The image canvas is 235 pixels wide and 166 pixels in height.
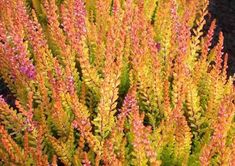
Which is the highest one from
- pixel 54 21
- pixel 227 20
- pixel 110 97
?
pixel 227 20

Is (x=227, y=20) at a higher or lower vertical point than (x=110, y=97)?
higher

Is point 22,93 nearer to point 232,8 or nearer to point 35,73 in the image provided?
point 35,73

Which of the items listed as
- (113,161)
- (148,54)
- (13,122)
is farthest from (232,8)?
(113,161)

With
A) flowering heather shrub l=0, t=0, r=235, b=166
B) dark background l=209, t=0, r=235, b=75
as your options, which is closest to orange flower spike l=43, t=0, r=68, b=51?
flowering heather shrub l=0, t=0, r=235, b=166

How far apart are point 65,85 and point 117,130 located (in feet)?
1.07

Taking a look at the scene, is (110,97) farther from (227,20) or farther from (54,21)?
(227,20)

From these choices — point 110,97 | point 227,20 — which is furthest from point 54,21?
point 227,20

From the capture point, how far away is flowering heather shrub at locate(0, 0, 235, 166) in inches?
61.3

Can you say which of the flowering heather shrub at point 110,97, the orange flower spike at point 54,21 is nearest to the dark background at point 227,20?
the flowering heather shrub at point 110,97

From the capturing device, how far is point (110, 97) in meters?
1.54

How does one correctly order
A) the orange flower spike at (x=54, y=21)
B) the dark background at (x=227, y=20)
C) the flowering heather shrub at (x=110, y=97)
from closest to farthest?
1. the flowering heather shrub at (x=110, y=97)
2. the orange flower spike at (x=54, y=21)
3. the dark background at (x=227, y=20)

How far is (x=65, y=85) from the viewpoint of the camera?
1.80 meters

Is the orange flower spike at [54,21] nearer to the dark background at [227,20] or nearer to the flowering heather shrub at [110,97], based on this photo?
the flowering heather shrub at [110,97]

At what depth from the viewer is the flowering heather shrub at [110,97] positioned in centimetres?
156
